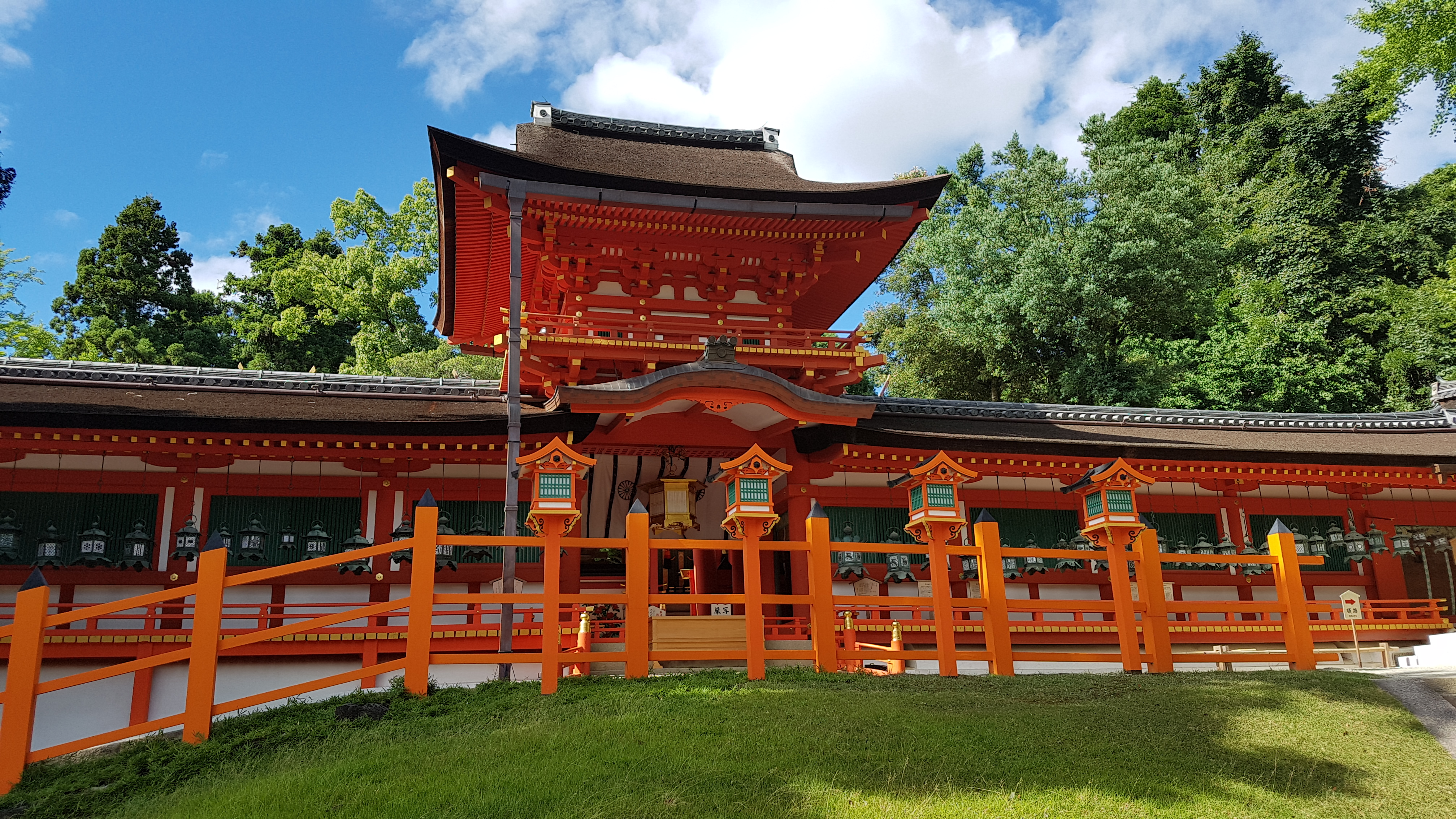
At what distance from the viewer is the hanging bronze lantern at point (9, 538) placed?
13.0m

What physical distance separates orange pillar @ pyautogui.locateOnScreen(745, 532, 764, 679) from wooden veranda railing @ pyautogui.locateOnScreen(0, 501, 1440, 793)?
0.05 feet

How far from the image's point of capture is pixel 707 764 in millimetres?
6641

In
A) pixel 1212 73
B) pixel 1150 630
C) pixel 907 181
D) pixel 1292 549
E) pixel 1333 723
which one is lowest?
pixel 1333 723

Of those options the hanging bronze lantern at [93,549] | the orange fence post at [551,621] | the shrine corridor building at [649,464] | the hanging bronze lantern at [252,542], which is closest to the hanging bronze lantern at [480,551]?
the shrine corridor building at [649,464]

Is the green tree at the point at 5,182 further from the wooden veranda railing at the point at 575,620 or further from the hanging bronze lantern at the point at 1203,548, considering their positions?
the hanging bronze lantern at the point at 1203,548

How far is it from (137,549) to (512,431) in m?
5.84

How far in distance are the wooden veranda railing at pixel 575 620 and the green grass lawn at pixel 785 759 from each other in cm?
32

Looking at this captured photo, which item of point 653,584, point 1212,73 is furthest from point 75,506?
point 1212,73

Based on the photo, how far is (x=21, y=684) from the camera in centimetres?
748

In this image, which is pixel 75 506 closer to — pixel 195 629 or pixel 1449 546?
pixel 195 629

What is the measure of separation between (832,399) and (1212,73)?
37.9m

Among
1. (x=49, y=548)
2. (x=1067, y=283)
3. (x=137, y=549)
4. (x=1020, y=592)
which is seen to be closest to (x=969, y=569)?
(x=1020, y=592)

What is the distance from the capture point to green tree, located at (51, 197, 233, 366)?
36.5m

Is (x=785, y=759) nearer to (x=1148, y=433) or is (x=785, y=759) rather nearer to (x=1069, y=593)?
(x=1069, y=593)
